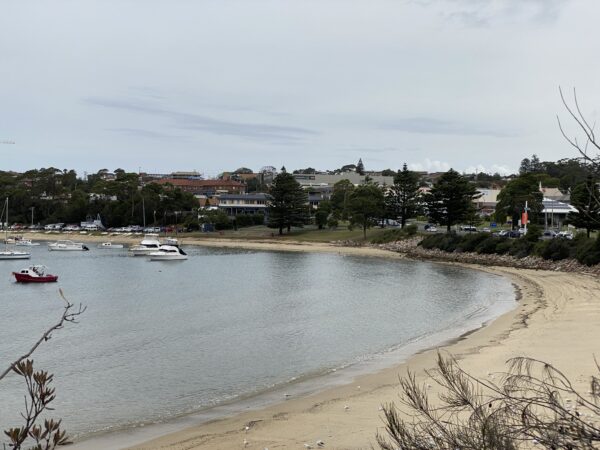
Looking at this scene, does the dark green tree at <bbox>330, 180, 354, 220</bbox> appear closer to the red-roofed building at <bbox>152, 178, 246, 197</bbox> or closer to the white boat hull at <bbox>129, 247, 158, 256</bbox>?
the white boat hull at <bbox>129, 247, 158, 256</bbox>

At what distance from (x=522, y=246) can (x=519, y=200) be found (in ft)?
84.4

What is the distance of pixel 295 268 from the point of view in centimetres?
6319

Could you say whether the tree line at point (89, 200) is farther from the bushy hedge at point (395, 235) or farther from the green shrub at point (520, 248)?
the green shrub at point (520, 248)

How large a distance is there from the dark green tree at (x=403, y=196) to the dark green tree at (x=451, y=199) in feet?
33.4

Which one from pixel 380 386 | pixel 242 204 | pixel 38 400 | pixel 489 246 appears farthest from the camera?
pixel 242 204

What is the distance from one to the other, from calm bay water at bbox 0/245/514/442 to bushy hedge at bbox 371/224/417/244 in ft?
80.6

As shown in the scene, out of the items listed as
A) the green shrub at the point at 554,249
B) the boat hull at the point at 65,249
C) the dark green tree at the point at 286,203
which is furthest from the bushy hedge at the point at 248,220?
the green shrub at the point at 554,249

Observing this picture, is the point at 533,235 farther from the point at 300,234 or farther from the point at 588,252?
the point at 300,234

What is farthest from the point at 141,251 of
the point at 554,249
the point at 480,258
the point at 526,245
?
the point at 554,249

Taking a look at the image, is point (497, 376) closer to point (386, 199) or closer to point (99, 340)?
point (99, 340)

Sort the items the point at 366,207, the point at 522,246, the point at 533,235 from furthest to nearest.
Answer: the point at 366,207, the point at 533,235, the point at 522,246

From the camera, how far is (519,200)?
85.4 metres

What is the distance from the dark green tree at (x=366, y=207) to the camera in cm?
9125

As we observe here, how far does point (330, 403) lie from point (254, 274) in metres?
41.8
